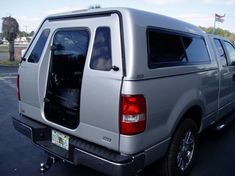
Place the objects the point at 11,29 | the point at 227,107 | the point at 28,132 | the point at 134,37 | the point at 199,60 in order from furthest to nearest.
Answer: the point at 11,29, the point at 227,107, the point at 199,60, the point at 28,132, the point at 134,37

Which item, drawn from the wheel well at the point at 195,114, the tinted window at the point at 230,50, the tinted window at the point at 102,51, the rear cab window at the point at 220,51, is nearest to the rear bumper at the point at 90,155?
the tinted window at the point at 102,51

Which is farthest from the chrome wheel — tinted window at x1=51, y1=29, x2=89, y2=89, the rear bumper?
tinted window at x1=51, y1=29, x2=89, y2=89

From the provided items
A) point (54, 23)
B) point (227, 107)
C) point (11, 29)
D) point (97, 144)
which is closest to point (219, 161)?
point (227, 107)

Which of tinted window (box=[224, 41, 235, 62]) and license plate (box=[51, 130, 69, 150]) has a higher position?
tinted window (box=[224, 41, 235, 62])

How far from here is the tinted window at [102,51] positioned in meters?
2.75

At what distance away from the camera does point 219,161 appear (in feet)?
13.9

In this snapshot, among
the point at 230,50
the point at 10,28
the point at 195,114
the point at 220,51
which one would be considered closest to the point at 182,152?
the point at 195,114

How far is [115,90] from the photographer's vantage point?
2.60m

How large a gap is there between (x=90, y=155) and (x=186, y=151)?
61.2 inches

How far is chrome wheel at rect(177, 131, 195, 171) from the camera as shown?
11.7 ft

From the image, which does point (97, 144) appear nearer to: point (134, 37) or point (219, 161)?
point (134, 37)

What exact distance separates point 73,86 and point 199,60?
181 centimetres

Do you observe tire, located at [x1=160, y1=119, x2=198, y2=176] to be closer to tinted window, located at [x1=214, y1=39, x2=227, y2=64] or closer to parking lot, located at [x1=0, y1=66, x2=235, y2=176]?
parking lot, located at [x1=0, y1=66, x2=235, y2=176]

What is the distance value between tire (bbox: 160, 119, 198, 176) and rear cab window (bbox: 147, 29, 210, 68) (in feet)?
2.65
